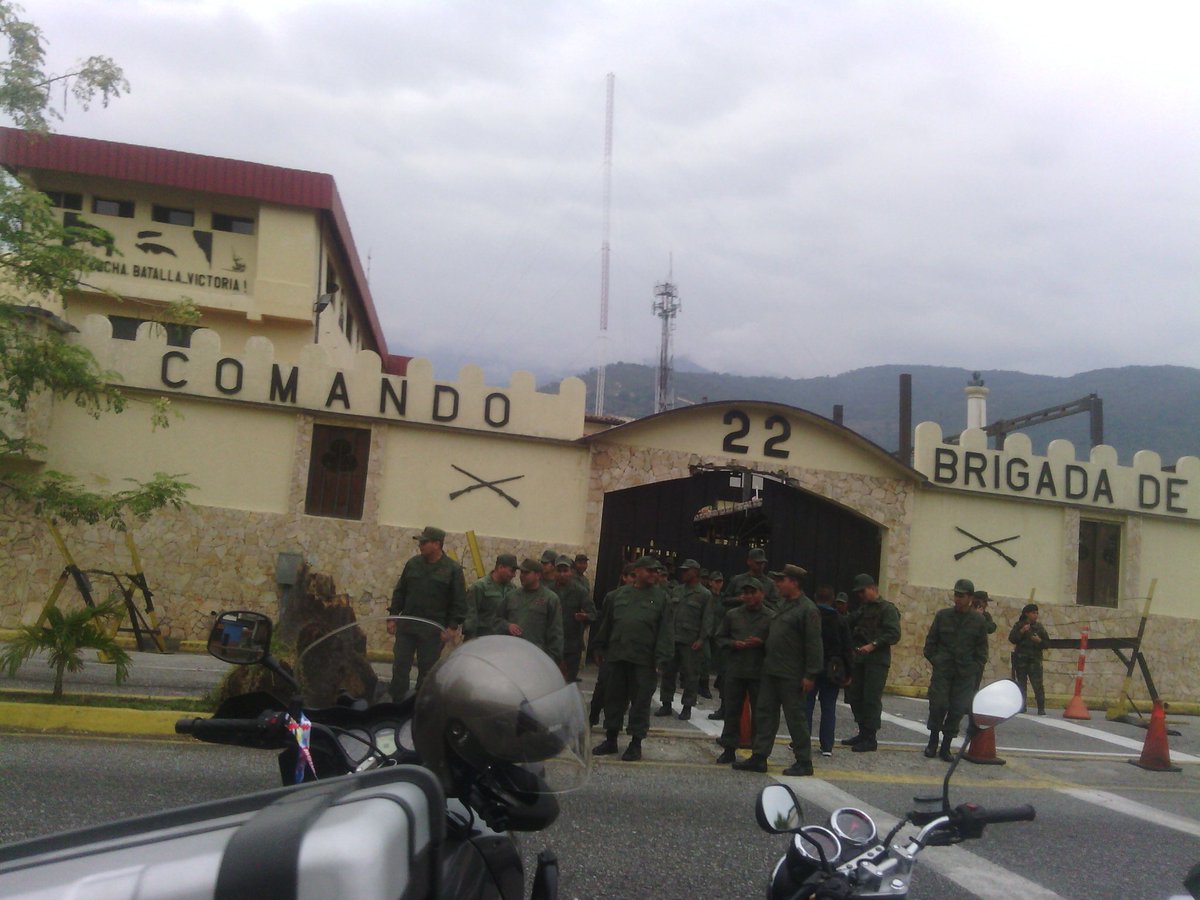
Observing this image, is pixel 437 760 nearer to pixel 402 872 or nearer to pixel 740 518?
pixel 402 872

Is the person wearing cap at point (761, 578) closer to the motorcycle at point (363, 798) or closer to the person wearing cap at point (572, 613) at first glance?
the person wearing cap at point (572, 613)

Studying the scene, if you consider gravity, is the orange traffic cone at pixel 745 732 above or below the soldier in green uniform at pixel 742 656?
below

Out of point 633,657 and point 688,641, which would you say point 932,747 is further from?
A: point 633,657

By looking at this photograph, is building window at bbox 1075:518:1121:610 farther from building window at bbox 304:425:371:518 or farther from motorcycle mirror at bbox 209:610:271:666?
motorcycle mirror at bbox 209:610:271:666

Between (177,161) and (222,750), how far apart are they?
53.4 ft

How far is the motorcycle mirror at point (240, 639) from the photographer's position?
2.86m

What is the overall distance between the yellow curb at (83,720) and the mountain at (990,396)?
239ft

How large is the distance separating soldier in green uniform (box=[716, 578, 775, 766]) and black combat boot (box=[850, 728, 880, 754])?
152 centimetres

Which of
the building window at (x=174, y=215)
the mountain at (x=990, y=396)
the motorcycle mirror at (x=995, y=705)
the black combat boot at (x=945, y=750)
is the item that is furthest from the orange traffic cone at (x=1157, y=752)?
the mountain at (x=990, y=396)

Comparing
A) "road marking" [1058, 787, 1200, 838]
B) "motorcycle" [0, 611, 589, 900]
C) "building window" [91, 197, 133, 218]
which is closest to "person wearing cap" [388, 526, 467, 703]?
"road marking" [1058, 787, 1200, 838]

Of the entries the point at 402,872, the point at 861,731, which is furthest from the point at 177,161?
the point at 402,872

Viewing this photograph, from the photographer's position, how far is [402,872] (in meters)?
1.67

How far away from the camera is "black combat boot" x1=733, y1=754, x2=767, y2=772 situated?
8680 millimetres

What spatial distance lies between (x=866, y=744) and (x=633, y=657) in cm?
294
